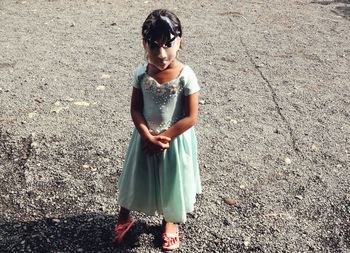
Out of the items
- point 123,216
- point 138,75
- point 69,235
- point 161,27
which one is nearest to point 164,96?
point 138,75

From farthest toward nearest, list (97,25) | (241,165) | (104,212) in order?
(97,25)
(241,165)
(104,212)

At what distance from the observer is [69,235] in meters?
2.71

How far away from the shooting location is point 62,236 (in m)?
2.70

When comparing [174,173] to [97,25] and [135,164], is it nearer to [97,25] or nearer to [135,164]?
[135,164]

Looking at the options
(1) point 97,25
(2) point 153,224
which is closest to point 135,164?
(2) point 153,224

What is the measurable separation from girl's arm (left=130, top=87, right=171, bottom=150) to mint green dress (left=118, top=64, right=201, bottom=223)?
4 centimetres

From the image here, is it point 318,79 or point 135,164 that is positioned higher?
point 135,164

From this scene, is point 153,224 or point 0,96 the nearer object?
point 153,224

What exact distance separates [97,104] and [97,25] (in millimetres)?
2573

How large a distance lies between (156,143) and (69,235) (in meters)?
0.91

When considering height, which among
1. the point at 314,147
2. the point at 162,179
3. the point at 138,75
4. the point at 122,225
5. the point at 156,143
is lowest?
the point at 314,147

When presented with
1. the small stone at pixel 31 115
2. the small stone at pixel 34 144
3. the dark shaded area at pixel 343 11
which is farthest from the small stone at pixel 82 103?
the dark shaded area at pixel 343 11

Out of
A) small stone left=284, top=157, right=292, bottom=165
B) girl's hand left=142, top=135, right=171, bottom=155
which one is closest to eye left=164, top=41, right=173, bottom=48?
girl's hand left=142, top=135, right=171, bottom=155

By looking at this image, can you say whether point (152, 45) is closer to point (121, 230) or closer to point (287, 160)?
point (121, 230)
